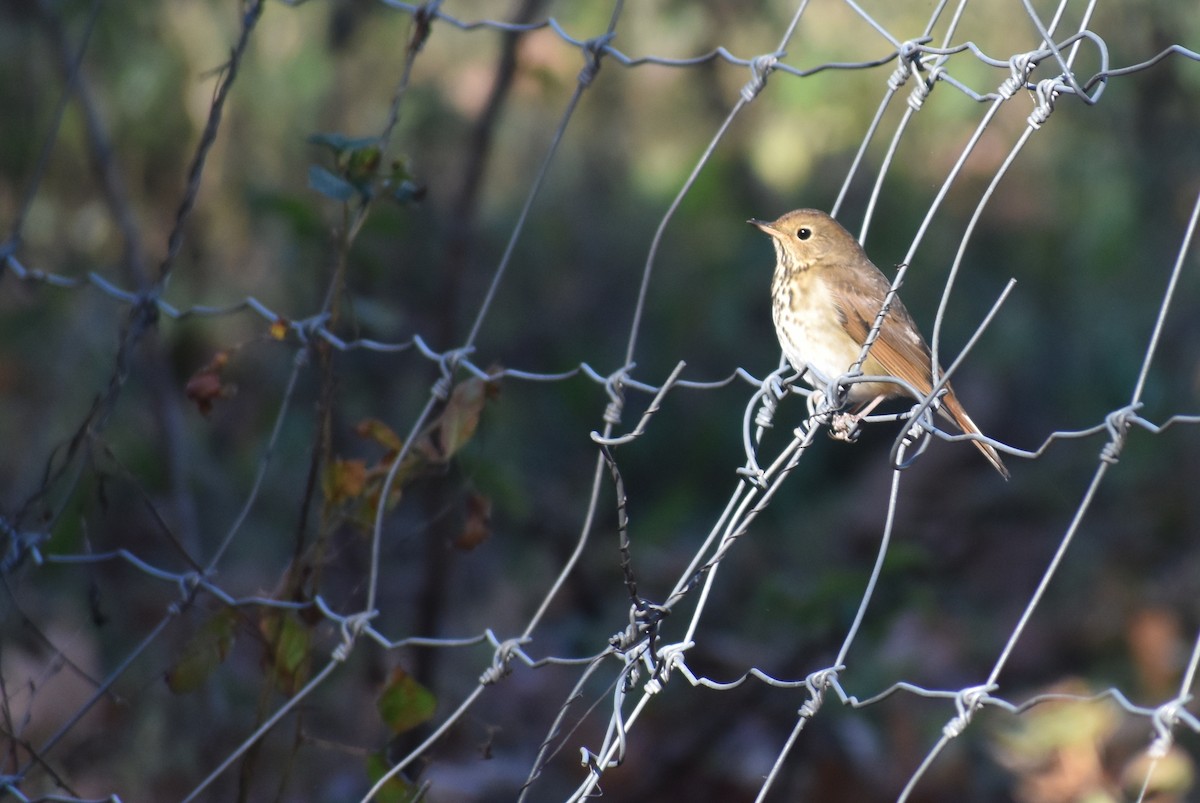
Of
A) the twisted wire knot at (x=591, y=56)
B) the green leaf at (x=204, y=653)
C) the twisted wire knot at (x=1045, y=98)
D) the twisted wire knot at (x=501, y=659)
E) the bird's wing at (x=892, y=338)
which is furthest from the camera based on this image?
the bird's wing at (x=892, y=338)

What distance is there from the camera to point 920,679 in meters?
3.86

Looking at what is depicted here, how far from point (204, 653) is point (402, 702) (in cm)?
33

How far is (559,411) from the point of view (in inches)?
194

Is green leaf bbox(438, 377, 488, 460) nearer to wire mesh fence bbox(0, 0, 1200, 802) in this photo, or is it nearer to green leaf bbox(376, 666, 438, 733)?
wire mesh fence bbox(0, 0, 1200, 802)

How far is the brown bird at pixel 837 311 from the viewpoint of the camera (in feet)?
8.76

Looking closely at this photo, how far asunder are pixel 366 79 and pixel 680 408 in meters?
1.72

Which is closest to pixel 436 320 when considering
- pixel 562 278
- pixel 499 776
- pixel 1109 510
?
A: pixel 499 776

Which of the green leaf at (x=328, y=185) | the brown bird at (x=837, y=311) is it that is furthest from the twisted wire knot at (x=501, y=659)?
the brown bird at (x=837, y=311)

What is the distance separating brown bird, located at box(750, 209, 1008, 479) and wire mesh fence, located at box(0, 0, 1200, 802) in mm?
220

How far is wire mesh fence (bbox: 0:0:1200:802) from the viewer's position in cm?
280

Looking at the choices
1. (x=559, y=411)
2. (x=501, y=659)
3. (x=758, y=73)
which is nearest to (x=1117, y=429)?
(x=758, y=73)

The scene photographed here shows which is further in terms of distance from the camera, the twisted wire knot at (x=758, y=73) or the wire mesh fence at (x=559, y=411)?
the wire mesh fence at (x=559, y=411)

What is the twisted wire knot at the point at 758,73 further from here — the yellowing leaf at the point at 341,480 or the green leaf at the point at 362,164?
the yellowing leaf at the point at 341,480

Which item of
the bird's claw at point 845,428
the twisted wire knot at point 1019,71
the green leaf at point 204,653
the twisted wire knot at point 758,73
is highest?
the twisted wire knot at point 1019,71
